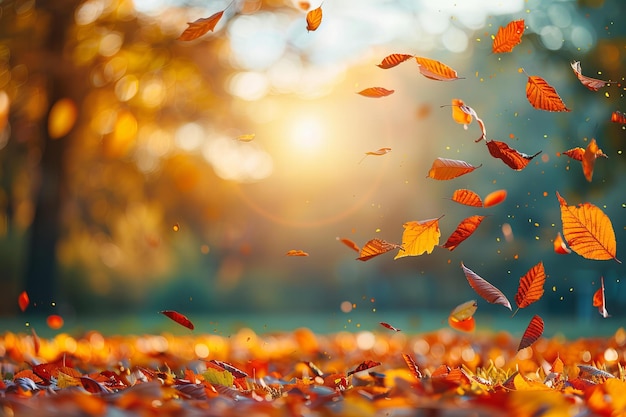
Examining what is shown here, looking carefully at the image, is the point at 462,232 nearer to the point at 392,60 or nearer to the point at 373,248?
the point at 373,248

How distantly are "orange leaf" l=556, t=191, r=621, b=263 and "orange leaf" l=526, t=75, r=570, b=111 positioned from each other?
378 mm

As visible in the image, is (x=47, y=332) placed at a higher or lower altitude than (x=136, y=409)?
lower

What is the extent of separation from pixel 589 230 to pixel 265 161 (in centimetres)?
943

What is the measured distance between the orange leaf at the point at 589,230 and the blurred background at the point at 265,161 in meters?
0.96

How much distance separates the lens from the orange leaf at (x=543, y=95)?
2.49m

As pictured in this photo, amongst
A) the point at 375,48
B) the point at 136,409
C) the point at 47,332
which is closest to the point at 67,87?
the point at 47,332

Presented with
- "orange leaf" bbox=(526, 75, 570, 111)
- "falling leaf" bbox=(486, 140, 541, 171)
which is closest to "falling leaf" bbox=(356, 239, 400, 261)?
"falling leaf" bbox=(486, 140, 541, 171)

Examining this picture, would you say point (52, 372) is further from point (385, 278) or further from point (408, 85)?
point (385, 278)

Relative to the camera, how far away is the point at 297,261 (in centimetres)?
1722

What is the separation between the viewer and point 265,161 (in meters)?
11.6

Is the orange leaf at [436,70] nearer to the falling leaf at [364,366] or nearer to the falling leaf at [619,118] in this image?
the falling leaf at [619,118]

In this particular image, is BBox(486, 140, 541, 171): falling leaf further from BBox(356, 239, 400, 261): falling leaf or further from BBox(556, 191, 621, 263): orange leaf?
BBox(356, 239, 400, 261): falling leaf

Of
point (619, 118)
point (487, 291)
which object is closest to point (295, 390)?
point (487, 291)

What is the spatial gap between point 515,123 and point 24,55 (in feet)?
26.1
